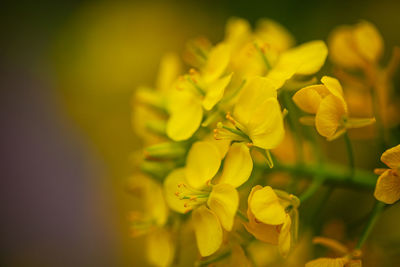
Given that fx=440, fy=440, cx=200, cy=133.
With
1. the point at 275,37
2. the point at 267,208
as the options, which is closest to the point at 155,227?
the point at 267,208

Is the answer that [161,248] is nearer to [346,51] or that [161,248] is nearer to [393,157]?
[393,157]

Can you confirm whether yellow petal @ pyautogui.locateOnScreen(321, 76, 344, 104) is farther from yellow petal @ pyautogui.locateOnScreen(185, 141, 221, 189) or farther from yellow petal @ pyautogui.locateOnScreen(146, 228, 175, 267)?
yellow petal @ pyautogui.locateOnScreen(146, 228, 175, 267)

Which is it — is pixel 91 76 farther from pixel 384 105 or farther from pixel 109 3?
pixel 384 105

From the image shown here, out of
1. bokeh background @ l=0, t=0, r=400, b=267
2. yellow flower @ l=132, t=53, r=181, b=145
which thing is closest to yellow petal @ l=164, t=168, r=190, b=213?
yellow flower @ l=132, t=53, r=181, b=145

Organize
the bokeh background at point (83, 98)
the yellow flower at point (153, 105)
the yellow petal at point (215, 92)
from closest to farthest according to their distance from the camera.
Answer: the yellow petal at point (215, 92) < the yellow flower at point (153, 105) < the bokeh background at point (83, 98)

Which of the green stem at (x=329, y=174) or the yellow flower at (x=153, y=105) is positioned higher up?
the yellow flower at (x=153, y=105)

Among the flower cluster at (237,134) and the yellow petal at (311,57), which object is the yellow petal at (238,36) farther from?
the yellow petal at (311,57)

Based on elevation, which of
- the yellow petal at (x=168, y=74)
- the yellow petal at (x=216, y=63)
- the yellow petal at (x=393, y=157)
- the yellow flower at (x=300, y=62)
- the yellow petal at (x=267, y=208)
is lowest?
the yellow petal at (x=267, y=208)

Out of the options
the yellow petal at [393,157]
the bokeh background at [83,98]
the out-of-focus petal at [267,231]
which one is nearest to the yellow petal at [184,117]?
the out-of-focus petal at [267,231]
